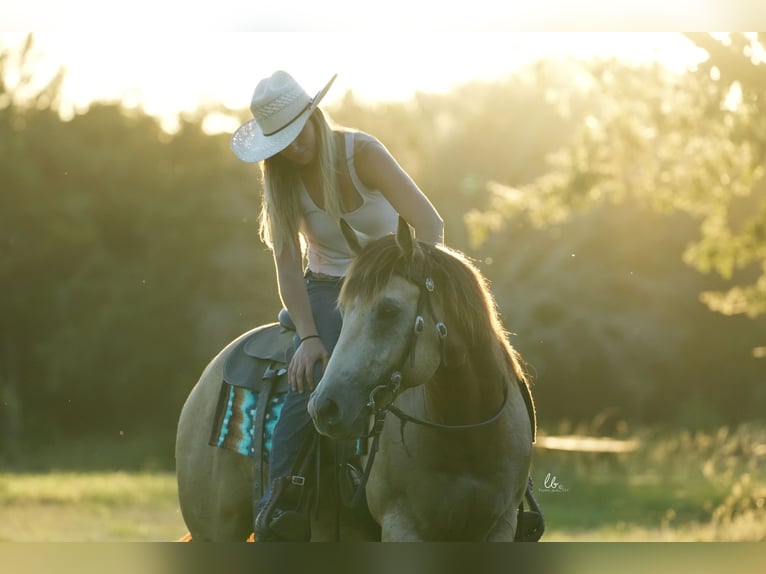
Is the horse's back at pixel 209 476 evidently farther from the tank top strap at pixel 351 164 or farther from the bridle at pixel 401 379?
the bridle at pixel 401 379

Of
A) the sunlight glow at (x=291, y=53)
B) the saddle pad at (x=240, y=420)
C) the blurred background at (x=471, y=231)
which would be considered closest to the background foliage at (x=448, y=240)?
the blurred background at (x=471, y=231)

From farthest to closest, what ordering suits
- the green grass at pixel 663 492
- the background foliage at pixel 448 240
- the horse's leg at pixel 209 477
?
1. the background foliage at pixel 448 240
2. the green grass at pixel 663 492
3. the horse's leg at pixel 209 477

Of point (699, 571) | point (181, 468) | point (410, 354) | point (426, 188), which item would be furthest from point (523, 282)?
point (410, 354)

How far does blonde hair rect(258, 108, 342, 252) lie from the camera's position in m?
3.28

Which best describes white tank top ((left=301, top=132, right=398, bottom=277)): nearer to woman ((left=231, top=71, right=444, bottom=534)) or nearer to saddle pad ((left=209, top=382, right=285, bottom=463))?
woman ((left=231, top=71, right=444, bottom=534))

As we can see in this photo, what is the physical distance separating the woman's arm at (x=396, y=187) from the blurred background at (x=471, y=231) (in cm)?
257

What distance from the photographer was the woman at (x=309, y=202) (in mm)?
3275

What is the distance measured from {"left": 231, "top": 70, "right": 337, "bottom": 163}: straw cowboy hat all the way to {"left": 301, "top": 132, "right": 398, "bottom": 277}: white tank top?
0.58 feet

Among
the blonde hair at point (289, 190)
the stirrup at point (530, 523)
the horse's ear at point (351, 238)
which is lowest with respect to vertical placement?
the stirrup at point (530, 523)

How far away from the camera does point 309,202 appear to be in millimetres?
3350

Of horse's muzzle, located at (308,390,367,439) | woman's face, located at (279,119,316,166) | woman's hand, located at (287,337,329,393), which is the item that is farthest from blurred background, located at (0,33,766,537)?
horse's muzzle, located at (308,390,367,439)

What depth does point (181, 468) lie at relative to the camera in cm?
402

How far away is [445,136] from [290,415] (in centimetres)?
851

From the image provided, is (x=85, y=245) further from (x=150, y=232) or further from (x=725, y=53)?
(x=725, y=53)
